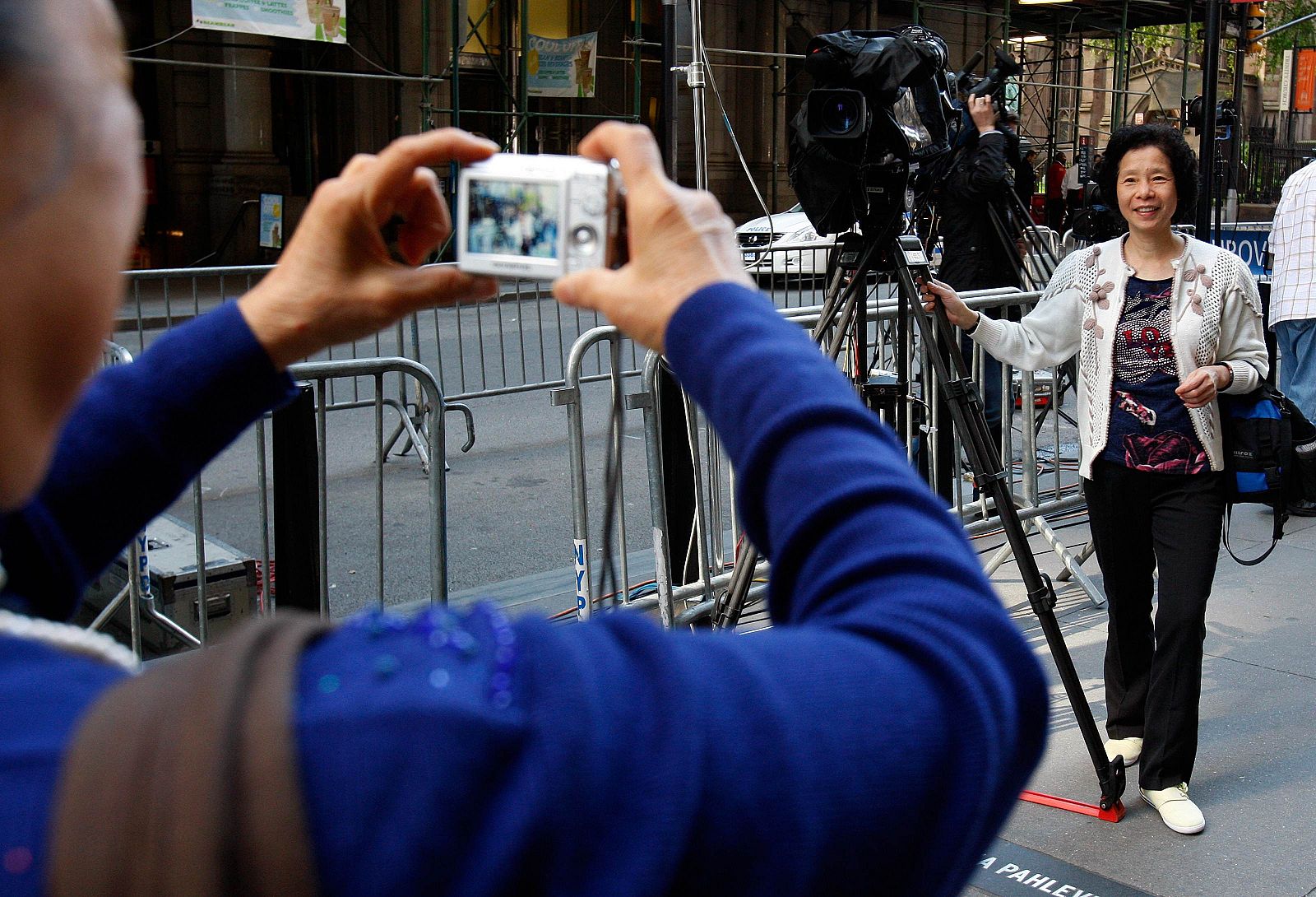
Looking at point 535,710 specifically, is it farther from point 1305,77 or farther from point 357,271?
point 1305,77

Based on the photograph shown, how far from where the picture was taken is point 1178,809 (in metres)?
3.86

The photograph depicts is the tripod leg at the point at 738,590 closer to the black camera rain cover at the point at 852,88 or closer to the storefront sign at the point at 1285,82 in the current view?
the black camera rain cover at the point at 852,88

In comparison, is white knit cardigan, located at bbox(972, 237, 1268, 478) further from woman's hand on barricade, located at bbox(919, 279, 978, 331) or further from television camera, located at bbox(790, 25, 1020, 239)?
television camera, located at bbox(790, 25, 1020, 239)

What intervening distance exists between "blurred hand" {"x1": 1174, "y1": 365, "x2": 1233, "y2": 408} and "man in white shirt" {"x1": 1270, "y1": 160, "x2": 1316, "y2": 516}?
361 cm

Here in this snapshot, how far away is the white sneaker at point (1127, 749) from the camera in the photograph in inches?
165

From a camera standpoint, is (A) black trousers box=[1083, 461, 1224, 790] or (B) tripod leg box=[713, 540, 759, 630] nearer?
(A) black trousers box=[1083, 461, 1224, 790]

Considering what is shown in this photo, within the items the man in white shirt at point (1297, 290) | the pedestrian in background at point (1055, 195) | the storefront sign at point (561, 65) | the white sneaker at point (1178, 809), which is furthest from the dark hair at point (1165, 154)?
the pedestrian in background at point (1055, 195)

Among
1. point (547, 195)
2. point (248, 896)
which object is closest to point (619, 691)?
point (248, 896)

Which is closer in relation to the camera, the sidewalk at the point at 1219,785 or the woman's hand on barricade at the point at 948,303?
the sidewalk at the point at 1219,785

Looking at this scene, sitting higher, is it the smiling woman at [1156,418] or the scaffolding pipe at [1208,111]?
the scaffolding pipe at [1208,111]

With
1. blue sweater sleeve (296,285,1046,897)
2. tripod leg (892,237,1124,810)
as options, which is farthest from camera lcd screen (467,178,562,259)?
tripod leg (892,237,1124,810)

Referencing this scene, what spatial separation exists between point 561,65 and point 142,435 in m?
Result: 17.4

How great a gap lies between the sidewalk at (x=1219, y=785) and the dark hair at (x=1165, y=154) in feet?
5.68

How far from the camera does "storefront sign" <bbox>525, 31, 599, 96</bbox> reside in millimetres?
17688
